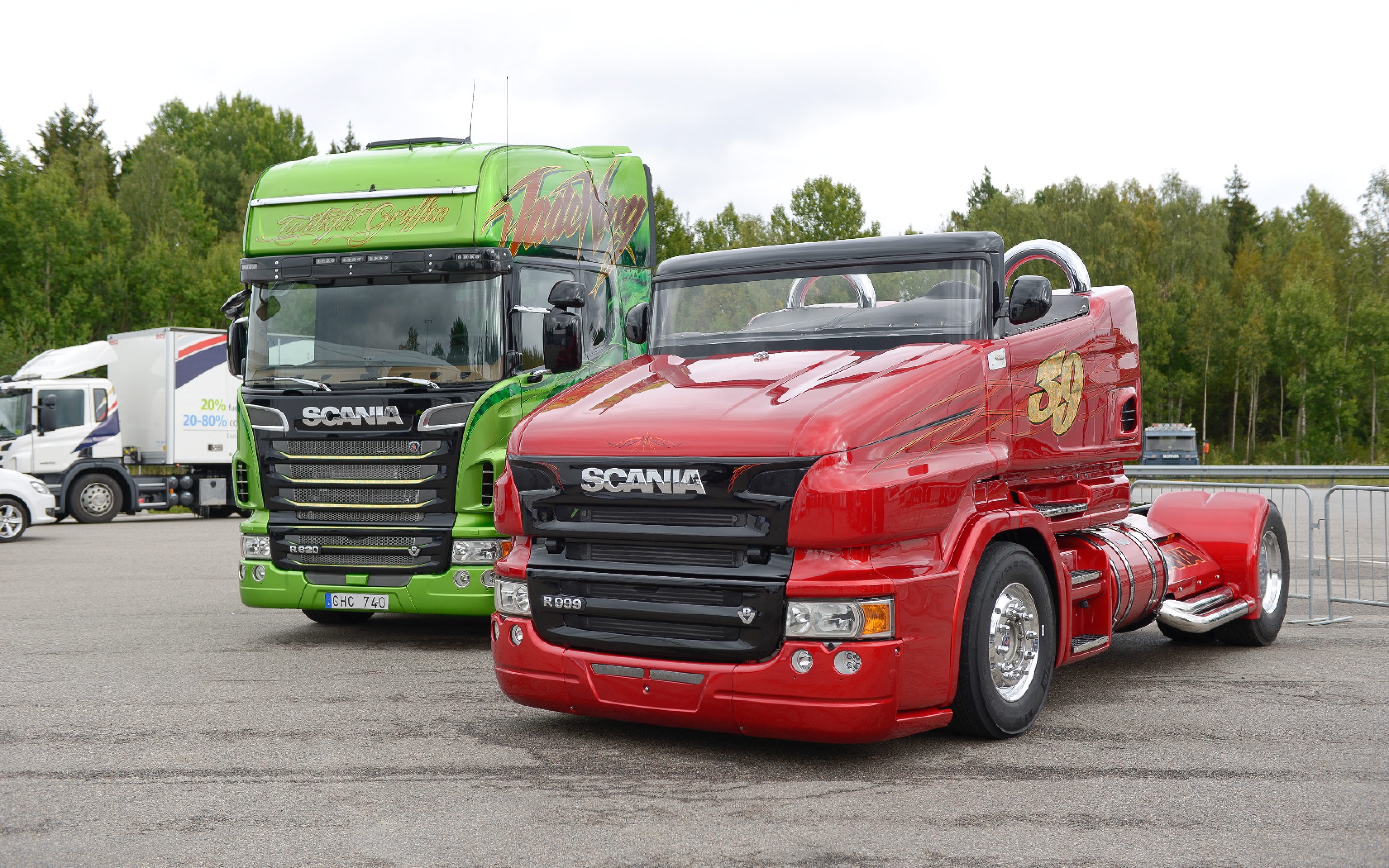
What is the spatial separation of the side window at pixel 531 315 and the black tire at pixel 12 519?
16.4 m

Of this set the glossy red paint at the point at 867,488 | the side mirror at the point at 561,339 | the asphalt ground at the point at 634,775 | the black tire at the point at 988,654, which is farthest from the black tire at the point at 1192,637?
the side mirror at the point at 561,339

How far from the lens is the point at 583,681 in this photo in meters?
5.97

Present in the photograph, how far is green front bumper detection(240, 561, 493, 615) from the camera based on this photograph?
882 cm

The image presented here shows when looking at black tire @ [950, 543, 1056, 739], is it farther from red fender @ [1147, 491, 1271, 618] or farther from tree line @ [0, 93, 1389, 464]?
tree line @ [0, 93, 1389, 464]

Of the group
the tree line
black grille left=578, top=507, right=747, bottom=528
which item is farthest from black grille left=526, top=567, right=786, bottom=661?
the tree line

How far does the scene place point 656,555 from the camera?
5793 mm

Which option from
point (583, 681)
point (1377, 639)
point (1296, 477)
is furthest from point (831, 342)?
point (1296, 477)

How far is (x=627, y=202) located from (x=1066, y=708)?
5613mm

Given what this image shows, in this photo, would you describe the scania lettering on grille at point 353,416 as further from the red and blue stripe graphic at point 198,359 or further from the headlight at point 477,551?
the red and blue stripe graphic at point 198,359

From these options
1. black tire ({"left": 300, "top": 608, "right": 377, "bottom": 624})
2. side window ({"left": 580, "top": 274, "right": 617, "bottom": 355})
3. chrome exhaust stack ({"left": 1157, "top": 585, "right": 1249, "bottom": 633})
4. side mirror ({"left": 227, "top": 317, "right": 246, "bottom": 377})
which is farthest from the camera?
black tire ({"left": 300, "top": 608, "right": 377, "bottom": 624})

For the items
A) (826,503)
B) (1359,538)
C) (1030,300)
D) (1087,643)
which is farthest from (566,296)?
(1359,538)

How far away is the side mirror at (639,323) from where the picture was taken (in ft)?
24.2

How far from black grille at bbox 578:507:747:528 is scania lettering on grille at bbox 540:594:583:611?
15.4 inches

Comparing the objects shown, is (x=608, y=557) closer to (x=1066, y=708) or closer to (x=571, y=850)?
(x=571, y=850)
